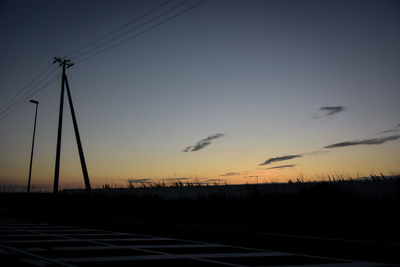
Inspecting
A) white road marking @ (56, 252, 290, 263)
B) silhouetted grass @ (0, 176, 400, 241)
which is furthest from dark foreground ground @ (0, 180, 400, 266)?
white road marking @ (56, 252, 290, 263)

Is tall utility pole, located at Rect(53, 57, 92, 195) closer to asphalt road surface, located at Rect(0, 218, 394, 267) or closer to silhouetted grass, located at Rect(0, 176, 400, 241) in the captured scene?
silhouetted grass, located at Rect(0, 176, 400, 241)

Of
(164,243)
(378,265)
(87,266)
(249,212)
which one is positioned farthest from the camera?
(249,212)

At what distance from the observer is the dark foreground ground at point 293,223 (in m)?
8.73

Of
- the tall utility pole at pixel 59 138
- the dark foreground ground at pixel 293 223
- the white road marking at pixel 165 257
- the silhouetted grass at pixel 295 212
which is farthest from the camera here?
the tall utility pole at pixel 59 138

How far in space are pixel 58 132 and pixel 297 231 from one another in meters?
19.9

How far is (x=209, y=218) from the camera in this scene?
1700 cm

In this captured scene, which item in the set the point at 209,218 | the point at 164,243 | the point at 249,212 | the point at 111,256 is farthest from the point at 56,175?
the point at 111,256

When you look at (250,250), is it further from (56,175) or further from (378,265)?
(56,175)

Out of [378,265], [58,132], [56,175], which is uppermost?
[58,132]

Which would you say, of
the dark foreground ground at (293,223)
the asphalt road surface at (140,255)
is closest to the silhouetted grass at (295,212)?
the dark foreground ground at (293,223)

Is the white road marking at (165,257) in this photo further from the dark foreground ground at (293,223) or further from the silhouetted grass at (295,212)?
the silhouetted grass at (295,212)

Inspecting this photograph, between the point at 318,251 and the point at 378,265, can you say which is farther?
the point at 318,251

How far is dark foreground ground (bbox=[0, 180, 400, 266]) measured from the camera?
873 centimetres

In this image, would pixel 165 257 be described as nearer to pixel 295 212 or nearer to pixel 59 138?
pixel 295 212
